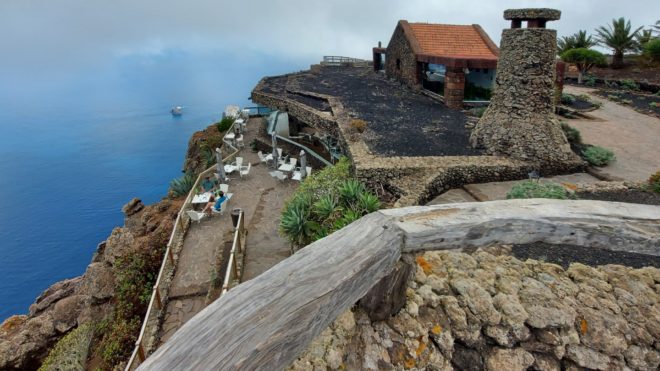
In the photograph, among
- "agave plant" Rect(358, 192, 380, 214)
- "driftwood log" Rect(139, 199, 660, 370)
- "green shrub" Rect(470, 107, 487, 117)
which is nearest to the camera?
"driftwood log" Rect(139, 199, 660, 370)

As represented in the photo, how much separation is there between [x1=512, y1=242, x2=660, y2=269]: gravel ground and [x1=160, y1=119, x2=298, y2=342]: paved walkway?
21.0 ft

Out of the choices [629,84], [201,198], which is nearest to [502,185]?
[201,198]

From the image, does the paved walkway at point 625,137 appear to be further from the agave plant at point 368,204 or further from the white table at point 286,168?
the white table at point 286,168

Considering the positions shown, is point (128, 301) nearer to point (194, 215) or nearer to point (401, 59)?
point (194, 215)

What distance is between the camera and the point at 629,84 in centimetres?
2439

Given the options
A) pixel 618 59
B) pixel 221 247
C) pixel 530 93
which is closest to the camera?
pixel 530 93

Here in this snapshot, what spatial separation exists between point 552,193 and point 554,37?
4.75 m

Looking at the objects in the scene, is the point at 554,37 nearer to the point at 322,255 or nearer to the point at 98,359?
the point at 322,255

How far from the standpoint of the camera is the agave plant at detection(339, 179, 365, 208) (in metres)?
8.51

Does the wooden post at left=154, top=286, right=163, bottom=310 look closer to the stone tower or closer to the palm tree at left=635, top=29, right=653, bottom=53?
the stone tower

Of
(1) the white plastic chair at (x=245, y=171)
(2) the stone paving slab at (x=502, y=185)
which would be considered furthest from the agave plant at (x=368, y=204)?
(1) the white plastic chair at (x=245, y=171)

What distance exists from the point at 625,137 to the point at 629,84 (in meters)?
15.4

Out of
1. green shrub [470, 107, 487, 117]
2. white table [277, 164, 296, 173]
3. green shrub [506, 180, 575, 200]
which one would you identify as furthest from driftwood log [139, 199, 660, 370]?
green shrub [470, 107, 487, 117]

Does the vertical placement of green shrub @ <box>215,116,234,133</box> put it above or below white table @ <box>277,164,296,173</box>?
above
